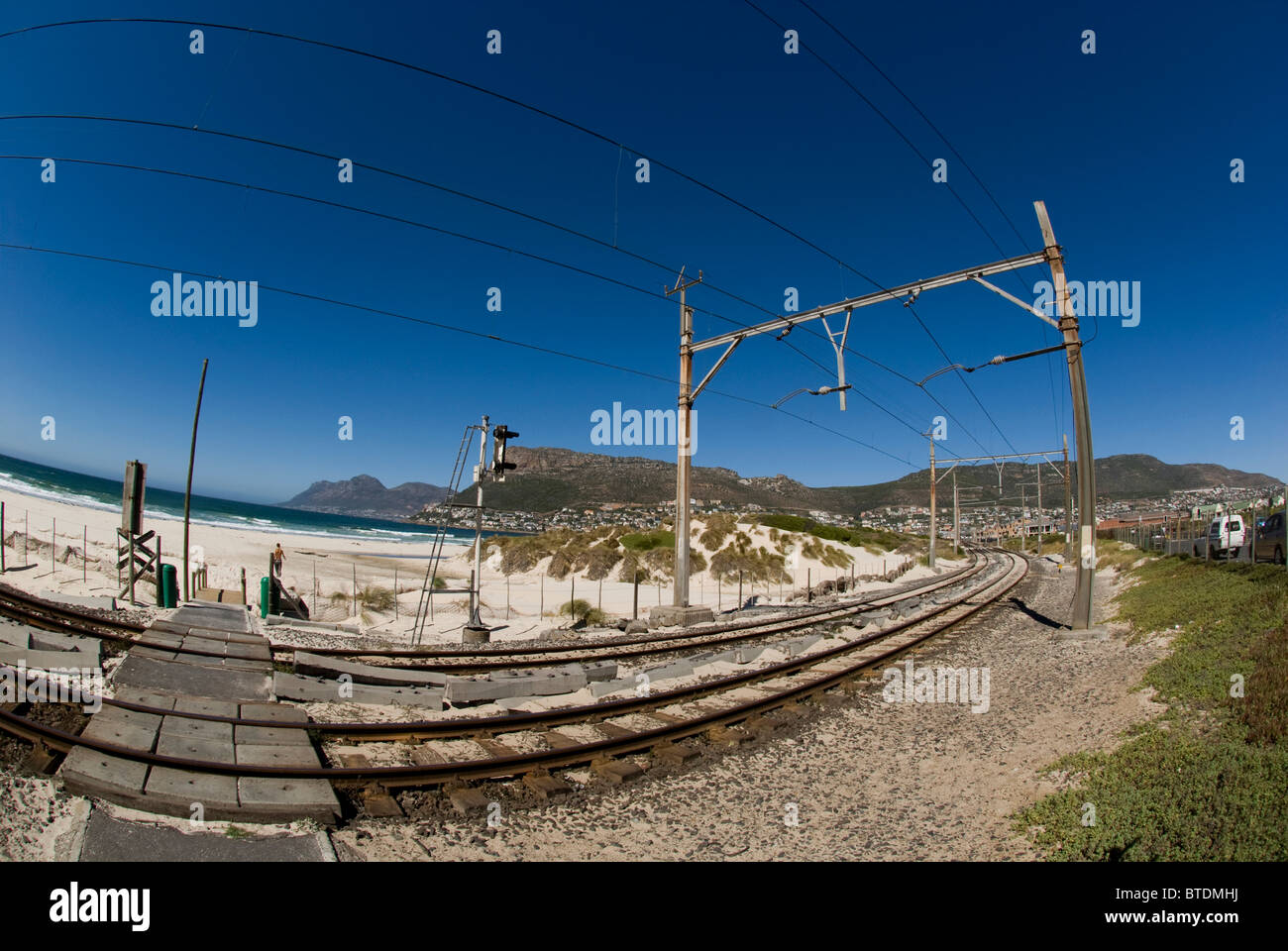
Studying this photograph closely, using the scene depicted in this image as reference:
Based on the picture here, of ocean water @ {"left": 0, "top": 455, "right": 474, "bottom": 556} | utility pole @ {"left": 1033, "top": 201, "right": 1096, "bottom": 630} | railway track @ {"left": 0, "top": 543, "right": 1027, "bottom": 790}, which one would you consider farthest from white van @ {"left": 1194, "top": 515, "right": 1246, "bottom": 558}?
A: ocean water @ {"left": 0, "top": 455, "right": 474, "bottom": 556}

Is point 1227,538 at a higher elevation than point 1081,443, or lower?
lower

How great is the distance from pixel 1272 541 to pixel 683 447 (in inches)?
981

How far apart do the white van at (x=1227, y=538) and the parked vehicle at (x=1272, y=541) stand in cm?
143

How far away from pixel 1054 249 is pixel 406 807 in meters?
16.5

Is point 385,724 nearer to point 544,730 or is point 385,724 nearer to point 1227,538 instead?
point 544,730

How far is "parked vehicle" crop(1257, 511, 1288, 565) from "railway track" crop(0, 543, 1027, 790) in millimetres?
18540

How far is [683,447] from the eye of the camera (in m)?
16.0

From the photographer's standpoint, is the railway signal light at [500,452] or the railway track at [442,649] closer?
the railway track at [442,649]

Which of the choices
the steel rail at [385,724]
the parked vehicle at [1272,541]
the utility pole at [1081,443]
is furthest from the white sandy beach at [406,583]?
the parked vehicle at [1272,541]

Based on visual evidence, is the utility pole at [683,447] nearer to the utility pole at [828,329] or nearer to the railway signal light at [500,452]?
the utility pole at [828,329]

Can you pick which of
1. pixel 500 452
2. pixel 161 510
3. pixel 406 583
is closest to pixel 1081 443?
pixel 500 452

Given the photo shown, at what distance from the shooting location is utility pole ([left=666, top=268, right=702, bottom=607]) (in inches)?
634

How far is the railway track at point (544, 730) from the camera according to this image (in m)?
5.38
